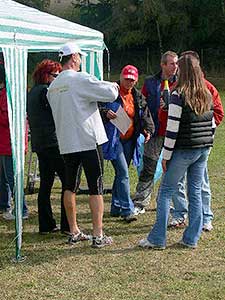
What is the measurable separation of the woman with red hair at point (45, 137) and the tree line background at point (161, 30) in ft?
87.9

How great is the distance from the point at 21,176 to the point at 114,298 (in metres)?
1.41

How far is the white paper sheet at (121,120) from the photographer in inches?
242

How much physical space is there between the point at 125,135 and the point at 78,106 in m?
1.32

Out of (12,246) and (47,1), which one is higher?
(12,246)

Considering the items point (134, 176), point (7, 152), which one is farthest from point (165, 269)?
point (134, 176)

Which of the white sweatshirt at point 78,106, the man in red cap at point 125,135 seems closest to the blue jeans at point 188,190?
the white sweatshirt at point 78,106

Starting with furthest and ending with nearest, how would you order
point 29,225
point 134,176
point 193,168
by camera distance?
point 134,176 < point 29,225 < point 193,168

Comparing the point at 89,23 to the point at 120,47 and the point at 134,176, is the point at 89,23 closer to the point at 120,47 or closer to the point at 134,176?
the point at 120,47

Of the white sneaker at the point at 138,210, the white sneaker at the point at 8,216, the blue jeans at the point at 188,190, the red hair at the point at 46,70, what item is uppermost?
the red hair at the point at 46,70

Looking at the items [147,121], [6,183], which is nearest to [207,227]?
[147,121]

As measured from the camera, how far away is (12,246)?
5.59 meters

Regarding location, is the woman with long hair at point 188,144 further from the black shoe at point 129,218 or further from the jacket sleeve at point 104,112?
the jacket sleeve at point 104,112

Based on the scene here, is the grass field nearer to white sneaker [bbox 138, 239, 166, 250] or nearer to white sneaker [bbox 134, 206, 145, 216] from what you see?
white sneaker [bbox 138, 239, 166, 250]

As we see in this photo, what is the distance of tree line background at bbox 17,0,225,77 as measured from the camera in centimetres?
3250
